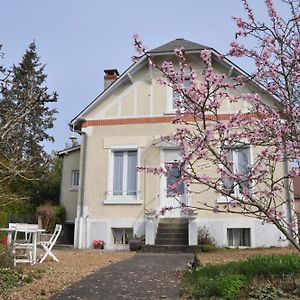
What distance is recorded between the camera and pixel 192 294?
604 cm

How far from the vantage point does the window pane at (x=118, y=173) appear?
15.3 meters

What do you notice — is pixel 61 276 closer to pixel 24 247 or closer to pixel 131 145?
pixel 24 247

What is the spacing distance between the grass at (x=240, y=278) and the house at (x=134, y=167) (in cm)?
690

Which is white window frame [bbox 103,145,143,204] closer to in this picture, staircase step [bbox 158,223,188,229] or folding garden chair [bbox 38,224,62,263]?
staircase step [bbox 158,223,188,229]

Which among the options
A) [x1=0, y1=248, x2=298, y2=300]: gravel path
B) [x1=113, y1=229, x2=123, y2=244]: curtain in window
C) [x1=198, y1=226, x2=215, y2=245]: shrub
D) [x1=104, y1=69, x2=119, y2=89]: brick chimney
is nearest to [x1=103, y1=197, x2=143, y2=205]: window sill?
[x1=113, y1=229, x2=123, y2=244]: curtain in window

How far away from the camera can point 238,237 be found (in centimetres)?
1446

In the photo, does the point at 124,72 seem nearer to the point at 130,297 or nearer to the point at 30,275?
the point at 30,275

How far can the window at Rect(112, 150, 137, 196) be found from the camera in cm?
1519

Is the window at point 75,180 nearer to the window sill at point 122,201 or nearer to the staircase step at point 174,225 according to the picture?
the window sill at point 122,201

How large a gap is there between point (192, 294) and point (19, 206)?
15.5 metres

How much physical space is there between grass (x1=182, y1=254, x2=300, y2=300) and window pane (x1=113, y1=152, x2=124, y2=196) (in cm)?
816

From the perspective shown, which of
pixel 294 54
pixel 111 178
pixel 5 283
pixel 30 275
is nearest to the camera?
pixel 294 54

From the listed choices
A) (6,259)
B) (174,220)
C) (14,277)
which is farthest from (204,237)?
(14,277)

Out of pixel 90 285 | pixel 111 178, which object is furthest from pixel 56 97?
pixel 111 178
